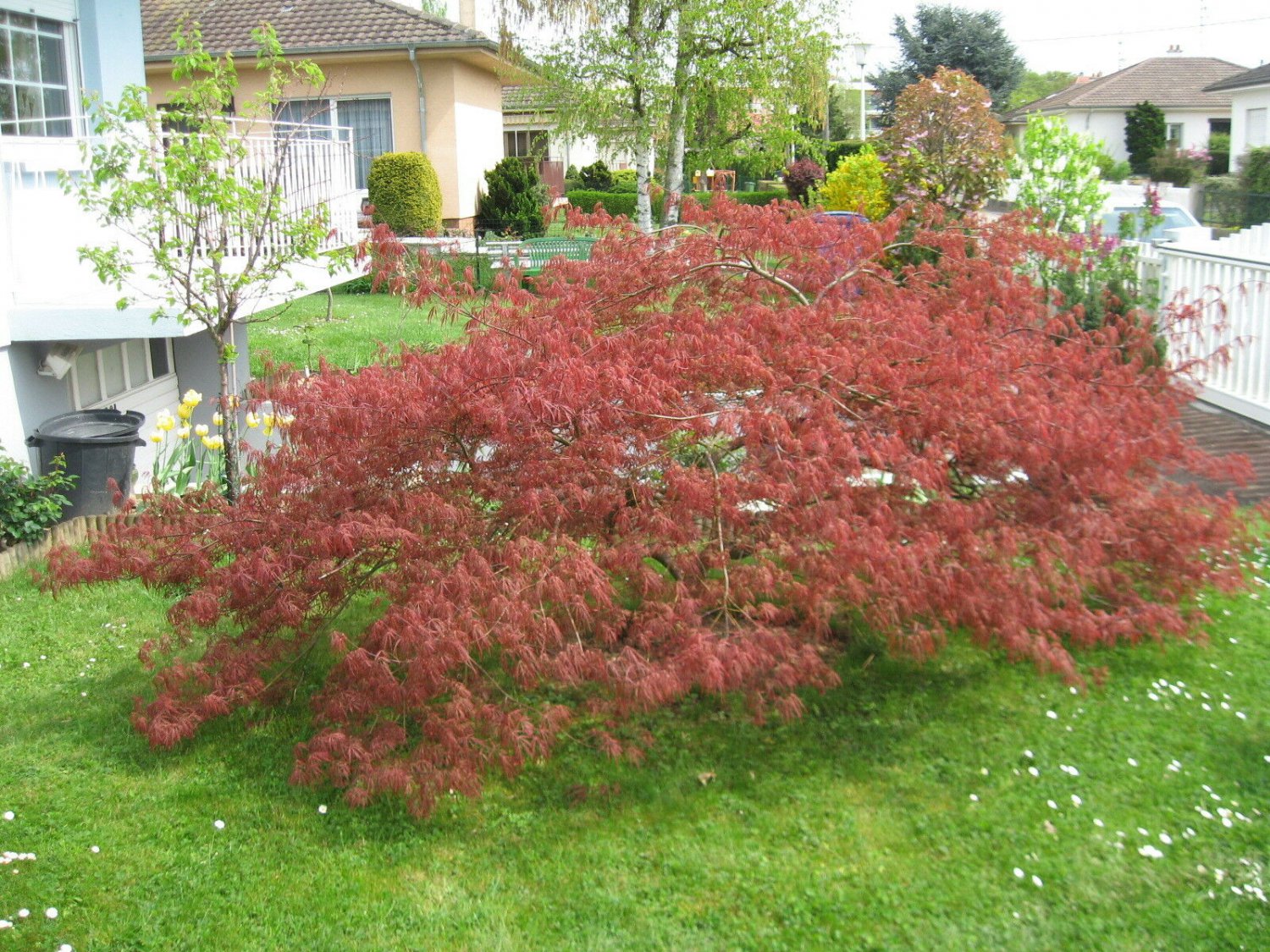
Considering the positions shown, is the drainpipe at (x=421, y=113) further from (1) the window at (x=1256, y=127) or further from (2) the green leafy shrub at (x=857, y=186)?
(1) the window at (x=1256, y=127)

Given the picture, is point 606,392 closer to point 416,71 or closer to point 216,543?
point 216,543

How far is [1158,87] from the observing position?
5275 cm

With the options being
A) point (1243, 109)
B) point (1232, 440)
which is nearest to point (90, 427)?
point (1232, 440)

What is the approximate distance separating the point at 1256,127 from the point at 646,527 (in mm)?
43479

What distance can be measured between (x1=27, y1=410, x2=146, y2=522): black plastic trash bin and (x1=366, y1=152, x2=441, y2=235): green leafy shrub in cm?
1395

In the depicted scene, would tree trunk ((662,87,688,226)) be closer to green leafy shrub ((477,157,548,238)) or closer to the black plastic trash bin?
green leafy shrub ((477,157,548,238))

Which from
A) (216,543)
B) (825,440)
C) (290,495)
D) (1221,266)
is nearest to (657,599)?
(825,440)

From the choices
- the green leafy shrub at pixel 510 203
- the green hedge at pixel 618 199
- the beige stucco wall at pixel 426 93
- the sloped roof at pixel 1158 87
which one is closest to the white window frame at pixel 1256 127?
the sloped roof at pixel 1158 87

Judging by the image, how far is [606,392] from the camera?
452 centimetres

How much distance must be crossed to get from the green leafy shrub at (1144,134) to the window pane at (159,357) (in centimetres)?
4613

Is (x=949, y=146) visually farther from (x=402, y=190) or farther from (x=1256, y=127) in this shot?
(x=1256, y=127)

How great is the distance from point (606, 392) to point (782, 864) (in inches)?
73.2

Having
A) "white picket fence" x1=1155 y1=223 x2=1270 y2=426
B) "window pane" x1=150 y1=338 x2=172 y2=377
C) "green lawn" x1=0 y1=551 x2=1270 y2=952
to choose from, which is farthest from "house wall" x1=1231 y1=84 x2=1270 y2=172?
"green lawn" x1=0 y1=551 x2=1270 y2=952

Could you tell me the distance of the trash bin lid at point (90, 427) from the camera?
823cm
